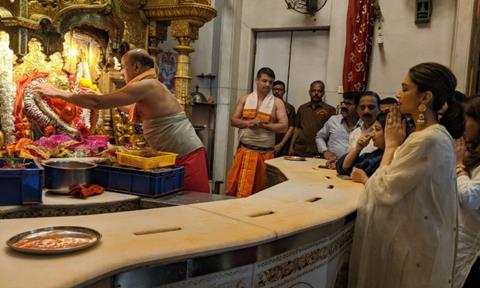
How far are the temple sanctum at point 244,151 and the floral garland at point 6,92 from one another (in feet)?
0.04

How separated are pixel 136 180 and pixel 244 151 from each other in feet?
7.72

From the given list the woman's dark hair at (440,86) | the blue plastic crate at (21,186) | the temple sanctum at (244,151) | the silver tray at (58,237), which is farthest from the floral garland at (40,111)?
the woman's dark hair at (440,86)

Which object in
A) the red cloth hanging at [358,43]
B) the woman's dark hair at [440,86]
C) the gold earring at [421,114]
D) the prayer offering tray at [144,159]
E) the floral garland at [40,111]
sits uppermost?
the red cloth hanging at [358,43]

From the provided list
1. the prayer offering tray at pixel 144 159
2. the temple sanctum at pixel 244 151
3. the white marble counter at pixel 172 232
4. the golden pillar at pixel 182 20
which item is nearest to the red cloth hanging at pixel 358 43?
the temple sanctum at pixel 244 151

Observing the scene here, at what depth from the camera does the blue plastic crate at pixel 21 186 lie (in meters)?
2.06

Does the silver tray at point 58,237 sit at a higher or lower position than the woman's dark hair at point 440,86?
lower

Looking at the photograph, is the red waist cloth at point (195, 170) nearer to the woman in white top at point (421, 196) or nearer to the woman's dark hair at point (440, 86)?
the woman in white top at point (421, 196)

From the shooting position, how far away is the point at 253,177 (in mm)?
4621

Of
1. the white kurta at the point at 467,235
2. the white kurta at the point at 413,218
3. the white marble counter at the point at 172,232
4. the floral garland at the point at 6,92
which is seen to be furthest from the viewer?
the floral garland at the point at 6,92

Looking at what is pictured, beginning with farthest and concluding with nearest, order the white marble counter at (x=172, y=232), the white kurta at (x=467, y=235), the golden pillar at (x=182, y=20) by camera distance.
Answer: the golden pillar at (x=182, y=20), the white kurta at (x=467, y=235), the white marble counter at (x=172, y=232)

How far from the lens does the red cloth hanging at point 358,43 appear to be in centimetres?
582

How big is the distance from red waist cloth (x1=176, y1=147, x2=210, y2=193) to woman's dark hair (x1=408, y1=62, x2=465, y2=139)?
5.45ft

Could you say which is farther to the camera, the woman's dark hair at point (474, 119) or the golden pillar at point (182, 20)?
the golden pillar at point (182, 20)

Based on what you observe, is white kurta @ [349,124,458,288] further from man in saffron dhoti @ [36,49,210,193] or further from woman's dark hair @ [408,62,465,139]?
man in saffron dhoti @ [36,49,210,193]
